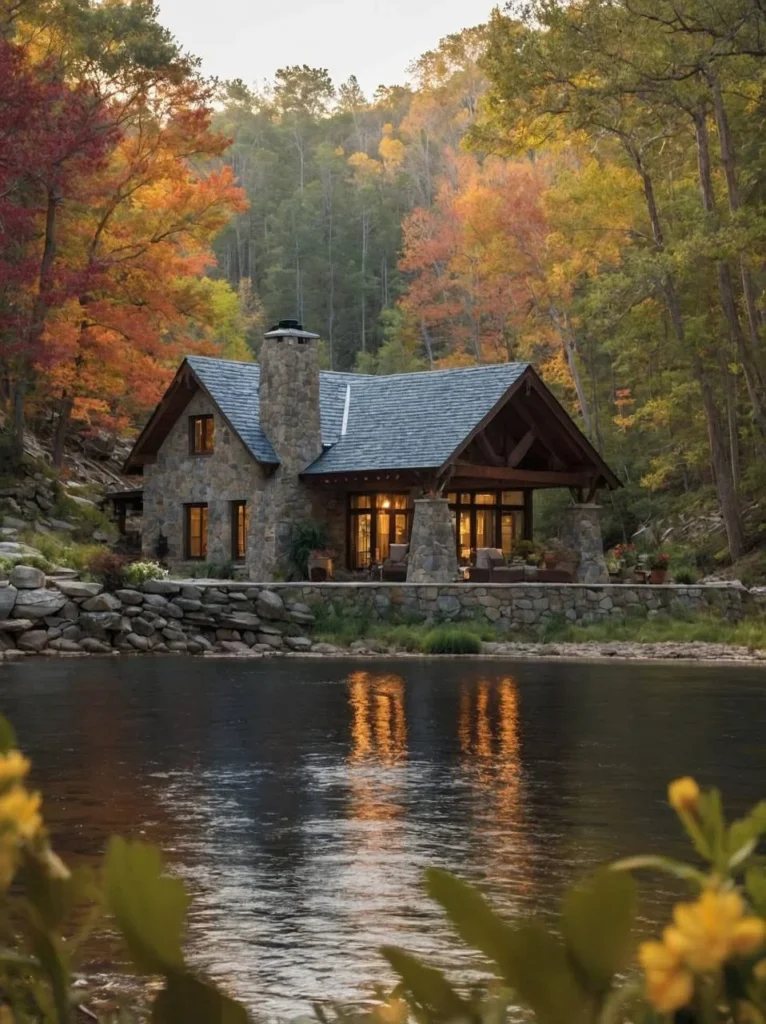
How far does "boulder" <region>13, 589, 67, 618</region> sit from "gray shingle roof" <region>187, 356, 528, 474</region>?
8.53 metres

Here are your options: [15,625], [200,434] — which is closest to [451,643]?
[15,625]

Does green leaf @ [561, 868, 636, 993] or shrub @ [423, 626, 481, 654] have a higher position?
green leaf @ [561, 868, 636, 993]

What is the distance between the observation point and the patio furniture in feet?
105

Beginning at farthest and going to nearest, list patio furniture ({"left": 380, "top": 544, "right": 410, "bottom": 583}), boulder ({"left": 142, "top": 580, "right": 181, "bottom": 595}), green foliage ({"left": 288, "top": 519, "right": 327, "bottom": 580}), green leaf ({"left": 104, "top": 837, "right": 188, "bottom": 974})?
1. green foliage ({"left": 288, "top": 519, "right": 327, "bottom": 580})
2. patio furniture ({"left": 380, "top": 544, "right": 410, "bottom": 583})
3. boulder ({"left": 142, "top": 580, "right": 181, "bottom": 595})
4. green leaf ({"left": 104, "top": 837, "right": 188, "bottom": 974})

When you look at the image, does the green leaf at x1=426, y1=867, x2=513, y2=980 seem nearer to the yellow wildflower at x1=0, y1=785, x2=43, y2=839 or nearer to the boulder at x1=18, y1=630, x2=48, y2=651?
the yellow wildflower at x1=0, y1=785, x2=43, y2=839

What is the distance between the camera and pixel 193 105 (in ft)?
131

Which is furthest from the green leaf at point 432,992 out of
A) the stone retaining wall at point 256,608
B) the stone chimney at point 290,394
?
the stone chimney at point 290,394

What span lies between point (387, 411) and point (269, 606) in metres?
9.04

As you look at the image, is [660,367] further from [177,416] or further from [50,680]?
[50,680]

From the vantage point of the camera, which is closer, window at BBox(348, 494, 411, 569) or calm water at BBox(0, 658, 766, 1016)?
calm water at BBox(0, 658, 766, 1016)

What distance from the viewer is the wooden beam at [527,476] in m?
32.6

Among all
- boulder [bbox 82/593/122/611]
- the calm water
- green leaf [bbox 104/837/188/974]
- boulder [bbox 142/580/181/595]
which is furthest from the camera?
boulder [bbox 142/580/181/595]

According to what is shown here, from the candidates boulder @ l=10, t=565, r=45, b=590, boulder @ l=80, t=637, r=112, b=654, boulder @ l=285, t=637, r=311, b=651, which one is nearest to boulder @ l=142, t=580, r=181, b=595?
boulder @ l=80, t=637, r=112, b=654

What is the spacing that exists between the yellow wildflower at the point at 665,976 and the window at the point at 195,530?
35.5m
